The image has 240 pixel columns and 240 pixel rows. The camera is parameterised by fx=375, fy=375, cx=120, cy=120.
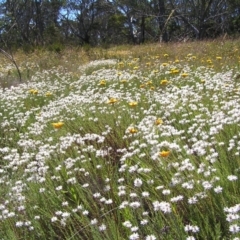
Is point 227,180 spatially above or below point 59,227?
above

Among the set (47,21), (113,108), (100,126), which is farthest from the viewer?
(47,21)

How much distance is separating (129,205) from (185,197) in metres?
0.32

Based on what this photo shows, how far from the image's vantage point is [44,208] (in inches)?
92.3

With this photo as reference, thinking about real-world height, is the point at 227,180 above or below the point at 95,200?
above

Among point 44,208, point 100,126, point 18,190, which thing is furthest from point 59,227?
point 100,126

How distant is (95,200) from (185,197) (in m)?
0.60

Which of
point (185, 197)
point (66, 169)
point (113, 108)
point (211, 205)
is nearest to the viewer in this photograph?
point (211, 205)

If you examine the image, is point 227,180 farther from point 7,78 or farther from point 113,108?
point 7,78

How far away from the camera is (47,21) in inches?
1770

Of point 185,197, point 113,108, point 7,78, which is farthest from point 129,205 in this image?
point 7,78

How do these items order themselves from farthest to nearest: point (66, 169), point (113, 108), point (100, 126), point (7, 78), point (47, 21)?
1. point (47, 21)
2. point (7, 78)
3. point (113, 108)
4. point (100, 126)
5. point (66, 169)

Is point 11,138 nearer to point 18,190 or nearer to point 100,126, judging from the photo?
point 100,126

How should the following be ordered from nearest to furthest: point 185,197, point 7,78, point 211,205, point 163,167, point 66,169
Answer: point 211,205
point 185,197
point 163,167
point 66,169
point 7,78

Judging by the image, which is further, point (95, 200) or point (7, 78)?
point (7, 78)
